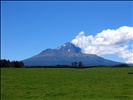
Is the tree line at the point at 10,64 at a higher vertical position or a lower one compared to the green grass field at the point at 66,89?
higher

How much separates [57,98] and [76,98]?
60.3 inches

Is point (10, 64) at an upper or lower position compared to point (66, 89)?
upper

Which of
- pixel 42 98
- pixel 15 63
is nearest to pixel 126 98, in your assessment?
pixel 42 98

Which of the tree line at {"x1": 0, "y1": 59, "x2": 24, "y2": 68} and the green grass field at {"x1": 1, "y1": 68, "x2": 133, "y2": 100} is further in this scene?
the tree line at {"x1": 0, "y1": 59, "x2": 24, "y2": 68}

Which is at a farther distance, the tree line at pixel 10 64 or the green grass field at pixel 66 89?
the tree line at pixel 10 64

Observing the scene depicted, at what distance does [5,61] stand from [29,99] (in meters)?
173

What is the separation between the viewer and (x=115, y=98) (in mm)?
25078

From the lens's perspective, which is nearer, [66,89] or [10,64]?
[66,89]

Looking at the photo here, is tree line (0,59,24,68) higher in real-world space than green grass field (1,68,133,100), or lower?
higher

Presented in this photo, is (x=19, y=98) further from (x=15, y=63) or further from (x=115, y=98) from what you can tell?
(x=15, y=63)

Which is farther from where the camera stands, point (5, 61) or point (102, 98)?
point (5, 61)

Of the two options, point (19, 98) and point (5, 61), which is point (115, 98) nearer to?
point (19, 98)

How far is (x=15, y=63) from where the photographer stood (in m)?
193

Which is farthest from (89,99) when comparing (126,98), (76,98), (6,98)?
(6,98)
